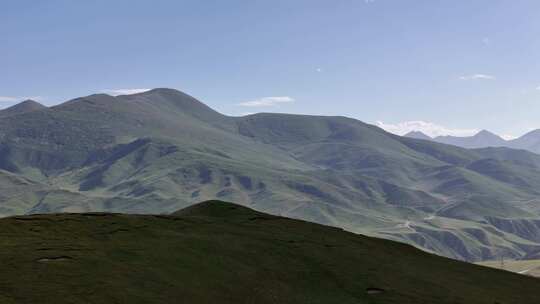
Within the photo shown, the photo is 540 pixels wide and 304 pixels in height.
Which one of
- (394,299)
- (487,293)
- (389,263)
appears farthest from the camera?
(389,263)

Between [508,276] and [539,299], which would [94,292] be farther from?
[508,276]

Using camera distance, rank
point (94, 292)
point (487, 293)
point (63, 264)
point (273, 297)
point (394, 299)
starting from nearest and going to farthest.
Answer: point (94, 292)
point (63, 264)
point (273, 297)
point (394, 299)
point (487, 293)

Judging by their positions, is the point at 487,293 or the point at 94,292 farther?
the point at 487,293

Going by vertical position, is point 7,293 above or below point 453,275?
above

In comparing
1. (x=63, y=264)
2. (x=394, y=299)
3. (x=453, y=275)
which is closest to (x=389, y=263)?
(x=453, y=275)

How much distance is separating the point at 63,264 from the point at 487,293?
5682 centimetres

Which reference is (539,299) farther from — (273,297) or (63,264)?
(63,264)

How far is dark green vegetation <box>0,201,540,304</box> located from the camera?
53.3 m

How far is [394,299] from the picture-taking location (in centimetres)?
6869

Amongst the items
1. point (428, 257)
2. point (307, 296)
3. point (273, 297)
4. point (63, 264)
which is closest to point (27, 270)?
point (63, 264)

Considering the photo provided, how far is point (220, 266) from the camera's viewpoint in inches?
2667

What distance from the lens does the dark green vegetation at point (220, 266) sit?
175 ft

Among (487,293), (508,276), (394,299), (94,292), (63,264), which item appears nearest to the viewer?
Result: (94,292)

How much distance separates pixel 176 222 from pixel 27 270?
119 ft
